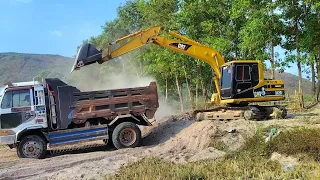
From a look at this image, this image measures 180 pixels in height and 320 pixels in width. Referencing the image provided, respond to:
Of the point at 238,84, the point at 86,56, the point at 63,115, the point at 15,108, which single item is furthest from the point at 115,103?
the point at 238,84

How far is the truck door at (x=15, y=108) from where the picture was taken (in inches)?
560

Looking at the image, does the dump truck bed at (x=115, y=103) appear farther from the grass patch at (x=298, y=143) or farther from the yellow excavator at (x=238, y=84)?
the grass patch at (x=298, y=143)

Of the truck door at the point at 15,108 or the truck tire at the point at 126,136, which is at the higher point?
the truck door at the point at 15,108

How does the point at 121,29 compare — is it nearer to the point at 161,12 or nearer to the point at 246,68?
the point at 161,12

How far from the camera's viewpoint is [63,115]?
14641 millimetres

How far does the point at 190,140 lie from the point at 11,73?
8114 cm

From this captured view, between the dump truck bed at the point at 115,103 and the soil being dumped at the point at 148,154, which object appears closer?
the soil being dumped at the point at 148,154

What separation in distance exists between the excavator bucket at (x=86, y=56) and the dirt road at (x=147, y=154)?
345 centimetres

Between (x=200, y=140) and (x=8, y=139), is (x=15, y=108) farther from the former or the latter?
(x=200, y=140)

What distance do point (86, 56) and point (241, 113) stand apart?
22.1 feet

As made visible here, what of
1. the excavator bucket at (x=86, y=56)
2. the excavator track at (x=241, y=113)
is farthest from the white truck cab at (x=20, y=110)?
the excavator track at (x=241, y=113)

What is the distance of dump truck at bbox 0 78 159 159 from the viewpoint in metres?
14.3

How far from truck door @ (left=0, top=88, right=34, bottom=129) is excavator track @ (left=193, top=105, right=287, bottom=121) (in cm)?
736

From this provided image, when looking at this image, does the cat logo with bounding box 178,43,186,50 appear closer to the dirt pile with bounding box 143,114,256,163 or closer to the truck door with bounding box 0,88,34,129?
the dirt pile with bounding box 143,114,256,163
